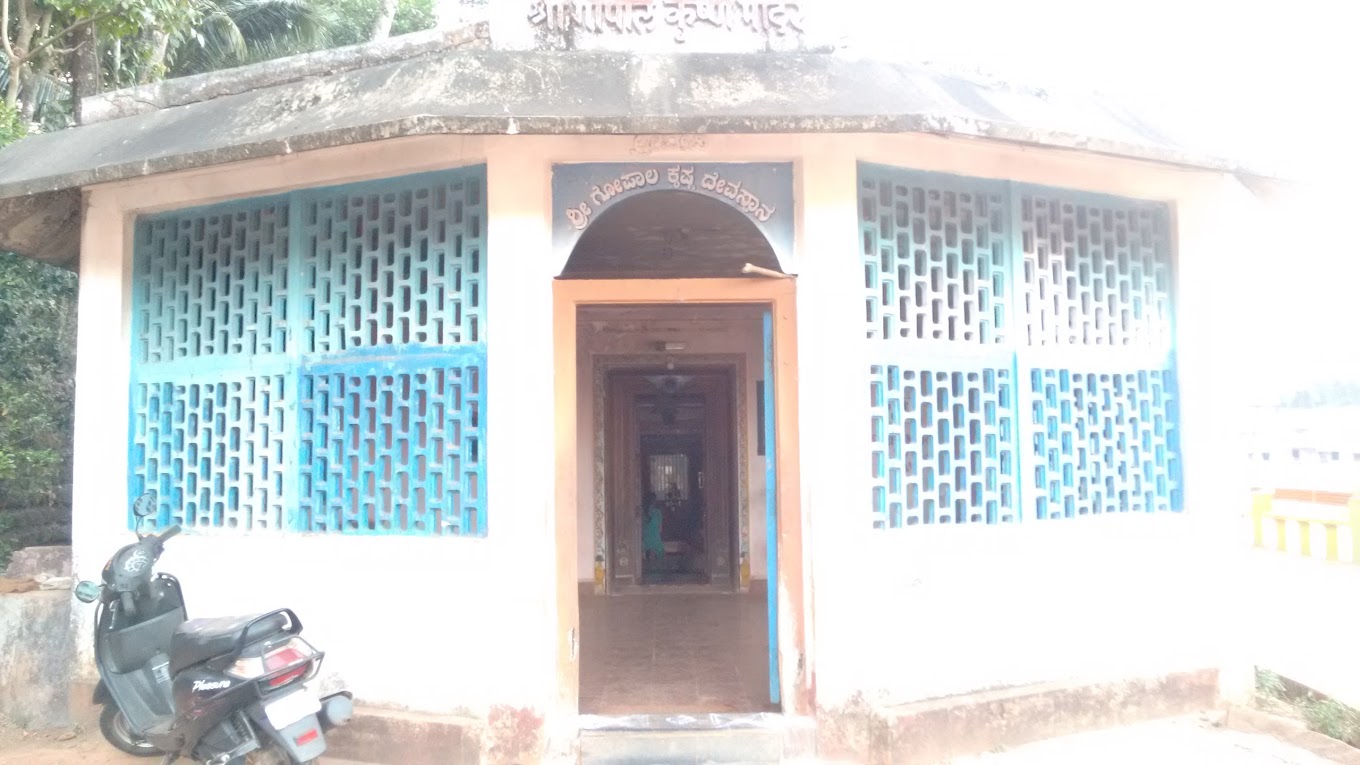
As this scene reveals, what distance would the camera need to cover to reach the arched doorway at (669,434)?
6680mm

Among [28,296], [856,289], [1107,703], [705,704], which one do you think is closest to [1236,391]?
[1107,703]

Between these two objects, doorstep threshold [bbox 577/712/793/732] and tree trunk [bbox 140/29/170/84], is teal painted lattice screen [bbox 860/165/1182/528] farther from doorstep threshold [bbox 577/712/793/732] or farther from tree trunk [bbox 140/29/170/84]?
tree trunk [bbox 140/29/170/84]

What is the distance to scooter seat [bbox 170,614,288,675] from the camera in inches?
150

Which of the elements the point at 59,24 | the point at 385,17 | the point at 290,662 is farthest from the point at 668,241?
the point at 385,17

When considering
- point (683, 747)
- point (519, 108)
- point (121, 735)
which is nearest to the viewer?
point (519, 108)

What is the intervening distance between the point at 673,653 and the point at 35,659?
12.5 feet

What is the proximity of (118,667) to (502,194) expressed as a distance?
116 inches

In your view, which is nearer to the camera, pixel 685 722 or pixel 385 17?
pixel 685 722

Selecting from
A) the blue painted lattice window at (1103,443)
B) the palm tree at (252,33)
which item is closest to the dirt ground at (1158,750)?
the blue painted lattice window at (1103,443)

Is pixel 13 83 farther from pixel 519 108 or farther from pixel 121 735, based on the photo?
pixel 519 108

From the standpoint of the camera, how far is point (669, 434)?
11133mm

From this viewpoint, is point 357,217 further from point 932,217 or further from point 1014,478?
point 1014,478

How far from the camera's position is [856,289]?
4566 mm

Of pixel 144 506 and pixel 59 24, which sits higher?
pixel 59 24
